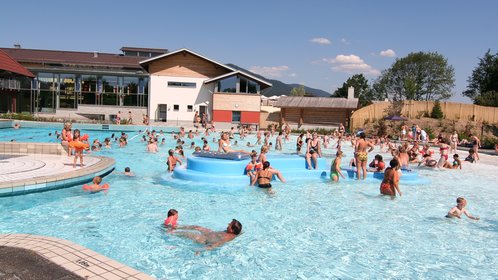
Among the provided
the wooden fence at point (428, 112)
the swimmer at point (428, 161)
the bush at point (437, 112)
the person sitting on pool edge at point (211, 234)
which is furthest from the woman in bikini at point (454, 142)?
the person sitting on pool edge at point (211, 234)

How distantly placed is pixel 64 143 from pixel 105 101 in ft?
81.7

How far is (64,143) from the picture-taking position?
12.7 m

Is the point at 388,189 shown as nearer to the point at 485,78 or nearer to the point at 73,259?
the point at 73,259

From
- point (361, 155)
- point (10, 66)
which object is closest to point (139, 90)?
point (10, 66)

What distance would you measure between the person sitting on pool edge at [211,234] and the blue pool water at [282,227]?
0.18m

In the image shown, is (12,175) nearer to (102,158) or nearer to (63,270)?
(102,158)

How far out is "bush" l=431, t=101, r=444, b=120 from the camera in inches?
1312

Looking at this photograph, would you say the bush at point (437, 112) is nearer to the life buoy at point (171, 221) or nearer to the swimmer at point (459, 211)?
the swimmer at point (459, 211)

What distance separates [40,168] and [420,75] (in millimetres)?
68939

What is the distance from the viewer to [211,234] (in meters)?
7.09

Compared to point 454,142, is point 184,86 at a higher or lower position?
higher

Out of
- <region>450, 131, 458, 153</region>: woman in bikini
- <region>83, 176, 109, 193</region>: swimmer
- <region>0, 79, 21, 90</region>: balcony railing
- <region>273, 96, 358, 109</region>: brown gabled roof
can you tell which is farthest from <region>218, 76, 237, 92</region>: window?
<region>83, 176, 109, 193</region>: swimmer

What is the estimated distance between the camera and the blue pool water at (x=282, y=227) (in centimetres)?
603

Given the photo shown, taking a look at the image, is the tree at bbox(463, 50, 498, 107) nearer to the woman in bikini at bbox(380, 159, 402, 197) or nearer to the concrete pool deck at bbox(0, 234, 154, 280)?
the woman in bikini at bbox(380, 159, 402, 197)
